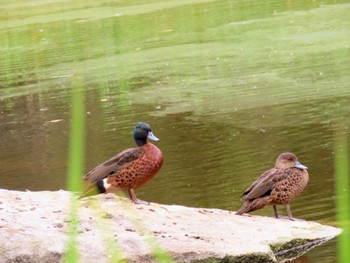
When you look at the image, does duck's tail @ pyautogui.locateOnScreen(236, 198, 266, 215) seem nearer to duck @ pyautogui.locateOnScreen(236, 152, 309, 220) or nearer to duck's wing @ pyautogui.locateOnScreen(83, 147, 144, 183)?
duck @ pyautogui.locateOnScreen(236, 152, 309, 220)

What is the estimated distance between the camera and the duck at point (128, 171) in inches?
239

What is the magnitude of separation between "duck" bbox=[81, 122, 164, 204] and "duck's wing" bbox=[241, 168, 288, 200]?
64 cm

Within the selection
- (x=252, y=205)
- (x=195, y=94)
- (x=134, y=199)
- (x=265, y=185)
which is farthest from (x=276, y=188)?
(x=195, y=94)

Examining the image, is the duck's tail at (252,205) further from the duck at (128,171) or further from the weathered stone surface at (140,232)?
the duck at (128,171)

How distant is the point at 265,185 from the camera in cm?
631

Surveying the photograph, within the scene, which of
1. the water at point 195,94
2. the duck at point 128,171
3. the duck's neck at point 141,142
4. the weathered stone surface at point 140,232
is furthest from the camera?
the water at point 195,94

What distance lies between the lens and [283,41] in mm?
16656

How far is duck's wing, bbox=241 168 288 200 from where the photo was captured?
6.30 meters

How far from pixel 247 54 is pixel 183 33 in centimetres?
428

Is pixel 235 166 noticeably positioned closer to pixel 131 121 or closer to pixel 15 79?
pixel 131 121

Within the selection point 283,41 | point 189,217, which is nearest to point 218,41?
point 283,41

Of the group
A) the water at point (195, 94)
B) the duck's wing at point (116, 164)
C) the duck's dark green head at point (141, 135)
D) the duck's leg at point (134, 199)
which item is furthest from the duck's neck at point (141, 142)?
the water at point (195, 94)

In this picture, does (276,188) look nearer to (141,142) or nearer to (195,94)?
(141,142)

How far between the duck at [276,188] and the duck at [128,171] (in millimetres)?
651
